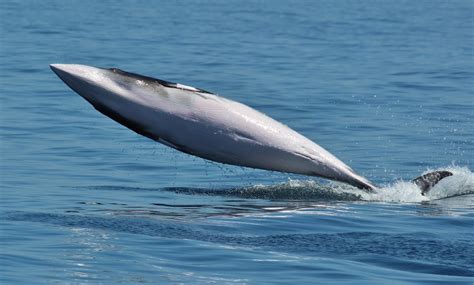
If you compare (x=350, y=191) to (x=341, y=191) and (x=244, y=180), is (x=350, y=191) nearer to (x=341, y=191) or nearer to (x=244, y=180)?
(x=341, y=191)

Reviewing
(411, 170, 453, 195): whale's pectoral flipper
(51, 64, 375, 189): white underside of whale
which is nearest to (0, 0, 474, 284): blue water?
(411, 170, 453, 195): whale's pectoral flipper

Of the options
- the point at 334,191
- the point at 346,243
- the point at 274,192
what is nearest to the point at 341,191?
the point at 334,191

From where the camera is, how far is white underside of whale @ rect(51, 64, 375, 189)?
56.0 ft

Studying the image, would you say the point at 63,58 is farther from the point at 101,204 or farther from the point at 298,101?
the point at 101,204

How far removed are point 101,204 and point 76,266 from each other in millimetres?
4410

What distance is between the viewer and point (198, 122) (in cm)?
1727

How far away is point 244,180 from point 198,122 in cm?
418

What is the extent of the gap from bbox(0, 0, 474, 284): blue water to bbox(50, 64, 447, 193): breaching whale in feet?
2.27

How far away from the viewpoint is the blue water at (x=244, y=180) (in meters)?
13.9

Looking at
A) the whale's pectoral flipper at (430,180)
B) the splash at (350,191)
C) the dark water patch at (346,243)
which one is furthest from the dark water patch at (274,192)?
the dark water patch at (346,243)

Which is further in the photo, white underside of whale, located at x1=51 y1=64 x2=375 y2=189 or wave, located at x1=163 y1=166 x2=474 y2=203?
wave, located at x1=163 y1=166 x2=474 y2=203

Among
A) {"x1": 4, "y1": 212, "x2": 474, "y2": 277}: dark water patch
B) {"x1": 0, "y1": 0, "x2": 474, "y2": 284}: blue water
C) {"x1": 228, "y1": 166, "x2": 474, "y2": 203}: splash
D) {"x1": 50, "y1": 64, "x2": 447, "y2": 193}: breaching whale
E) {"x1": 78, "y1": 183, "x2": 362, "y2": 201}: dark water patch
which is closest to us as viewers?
{"x1": 0, "y1": 0, "x2": 474, "y2": 284}: blue water

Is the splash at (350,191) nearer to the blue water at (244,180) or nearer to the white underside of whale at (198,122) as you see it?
the blue water at (244,180)

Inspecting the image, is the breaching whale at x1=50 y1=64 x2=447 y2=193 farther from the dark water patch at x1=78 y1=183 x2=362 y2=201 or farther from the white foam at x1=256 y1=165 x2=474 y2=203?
the dark water patch at x1=78 y1=183 x2=362 y2=201
